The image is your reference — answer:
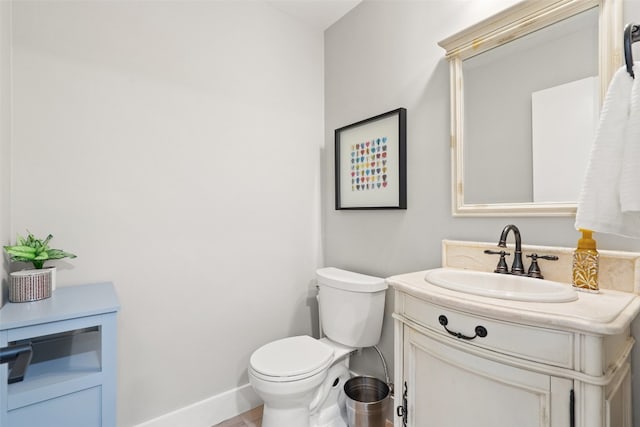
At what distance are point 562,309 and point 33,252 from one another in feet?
5.71

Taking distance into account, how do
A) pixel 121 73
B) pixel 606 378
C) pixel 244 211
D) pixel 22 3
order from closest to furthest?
pixel 606 378, pixel 22 3, pixel 121 73, pixel 244 211

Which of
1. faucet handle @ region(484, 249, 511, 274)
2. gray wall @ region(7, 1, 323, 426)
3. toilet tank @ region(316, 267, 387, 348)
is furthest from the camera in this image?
toilet tank @ region(316, 267, 387, 348)

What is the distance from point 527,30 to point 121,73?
179 cm

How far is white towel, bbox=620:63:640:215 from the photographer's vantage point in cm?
75

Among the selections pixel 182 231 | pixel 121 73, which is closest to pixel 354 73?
pixel 121 73

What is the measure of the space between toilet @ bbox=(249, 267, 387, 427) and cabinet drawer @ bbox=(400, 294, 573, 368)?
64 cm

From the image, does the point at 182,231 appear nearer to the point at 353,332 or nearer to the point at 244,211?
the point at 244,211

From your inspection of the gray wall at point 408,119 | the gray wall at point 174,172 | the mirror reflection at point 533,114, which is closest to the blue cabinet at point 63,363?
the gray wall at point 174,172

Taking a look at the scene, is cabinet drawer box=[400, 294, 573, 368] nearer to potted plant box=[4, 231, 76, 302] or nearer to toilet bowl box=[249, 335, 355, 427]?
toilet bowl box=[249, 335, 355, 427]

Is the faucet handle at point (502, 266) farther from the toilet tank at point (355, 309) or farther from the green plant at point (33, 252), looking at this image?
the green plant at point (33, 252)

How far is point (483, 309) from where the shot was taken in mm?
850

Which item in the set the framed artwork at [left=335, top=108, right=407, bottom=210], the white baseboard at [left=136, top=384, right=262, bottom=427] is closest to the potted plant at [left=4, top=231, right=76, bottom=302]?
the white baseboard at [left=136, top=384, right=262, bottom=427]

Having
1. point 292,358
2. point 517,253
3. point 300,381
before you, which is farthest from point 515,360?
point 292,358

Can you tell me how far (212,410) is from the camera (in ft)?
5.55
